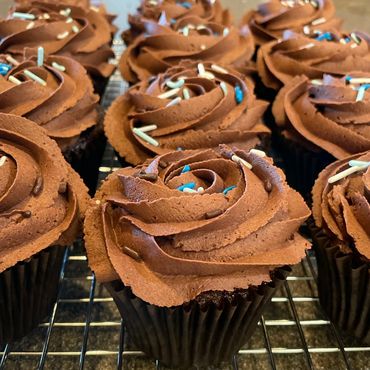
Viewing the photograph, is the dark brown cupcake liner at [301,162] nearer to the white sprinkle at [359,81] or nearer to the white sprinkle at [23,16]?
the white sprinkle at [359,81]

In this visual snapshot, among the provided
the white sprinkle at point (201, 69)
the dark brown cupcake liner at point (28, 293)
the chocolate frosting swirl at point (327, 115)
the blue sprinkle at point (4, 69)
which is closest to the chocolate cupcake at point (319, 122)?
the chocolate frosting swirl at point (327, 115)

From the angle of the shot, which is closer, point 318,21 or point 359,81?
point 359,81

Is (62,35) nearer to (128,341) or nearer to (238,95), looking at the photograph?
(238,95)

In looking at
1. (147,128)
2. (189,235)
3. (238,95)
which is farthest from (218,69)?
(189,235)

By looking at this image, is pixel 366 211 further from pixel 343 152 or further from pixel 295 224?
pixel 343 152

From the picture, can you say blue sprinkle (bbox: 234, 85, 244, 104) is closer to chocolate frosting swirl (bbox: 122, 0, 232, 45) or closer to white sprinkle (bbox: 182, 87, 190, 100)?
white sprinkle (bbox: 182, 87, 190, 100)

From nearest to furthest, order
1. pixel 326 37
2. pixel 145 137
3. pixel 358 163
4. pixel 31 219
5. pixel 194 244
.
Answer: pixel 194 244 < pixel 31 219 < pixel 358 163 < pixel 145 137 < pixel 326 37
